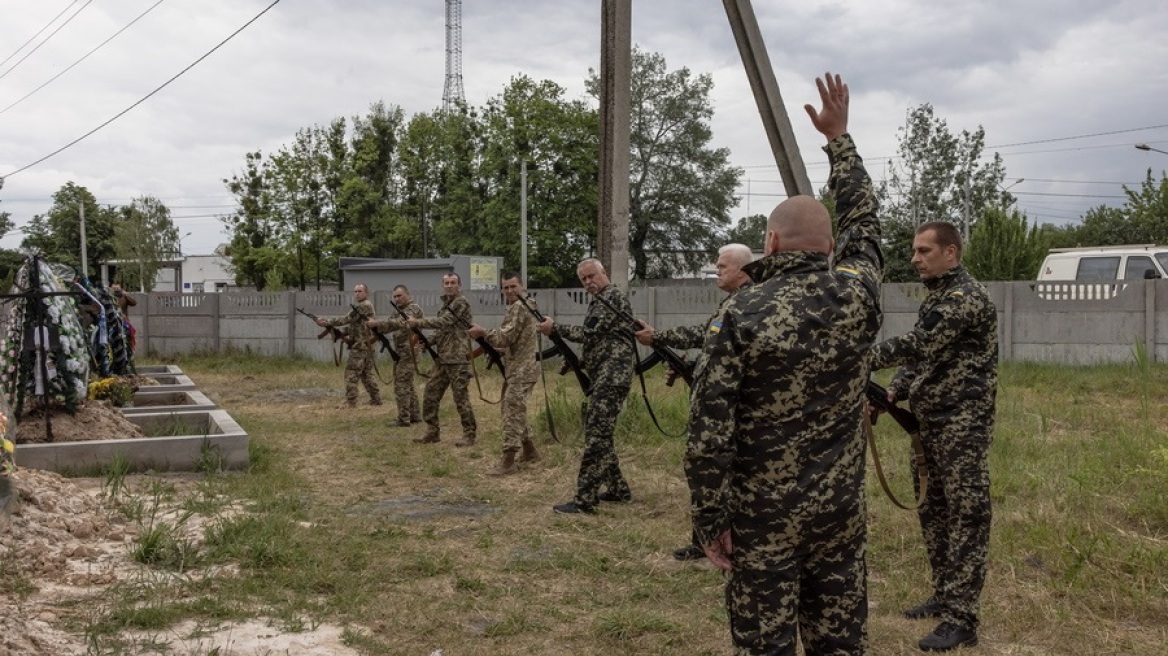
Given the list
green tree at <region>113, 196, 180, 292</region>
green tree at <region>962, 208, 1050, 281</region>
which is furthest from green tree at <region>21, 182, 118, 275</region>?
green tree at <region>962, 208, 1050, 281</region>

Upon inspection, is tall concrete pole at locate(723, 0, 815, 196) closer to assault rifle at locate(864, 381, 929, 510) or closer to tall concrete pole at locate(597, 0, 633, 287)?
tall concrete pole at locate(597, 0, 633, 287)

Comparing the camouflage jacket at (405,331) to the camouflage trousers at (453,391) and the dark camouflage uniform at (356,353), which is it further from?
the camouflage trousers at (453,391)

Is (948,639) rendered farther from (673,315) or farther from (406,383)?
(673,315)

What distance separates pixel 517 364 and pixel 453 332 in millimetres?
1829

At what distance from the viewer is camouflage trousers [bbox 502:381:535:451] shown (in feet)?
30.8

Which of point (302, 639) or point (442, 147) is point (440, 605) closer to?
point (302, 639)

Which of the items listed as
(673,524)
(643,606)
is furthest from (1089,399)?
(643,606)

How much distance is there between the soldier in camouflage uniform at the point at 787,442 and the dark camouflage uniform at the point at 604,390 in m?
4.48

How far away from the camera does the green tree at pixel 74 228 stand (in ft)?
202

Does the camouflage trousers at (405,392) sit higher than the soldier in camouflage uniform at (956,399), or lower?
lower

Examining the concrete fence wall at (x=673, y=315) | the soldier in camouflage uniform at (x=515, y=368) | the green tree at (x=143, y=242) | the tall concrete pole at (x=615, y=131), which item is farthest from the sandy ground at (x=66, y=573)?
the green tree at (x=143, y=242)

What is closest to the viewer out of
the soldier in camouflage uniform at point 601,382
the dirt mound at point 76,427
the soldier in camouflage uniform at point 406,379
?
the soldier in camouflage uniform at point 601,382

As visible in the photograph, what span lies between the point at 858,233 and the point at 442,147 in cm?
4488

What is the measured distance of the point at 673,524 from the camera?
733 cm
